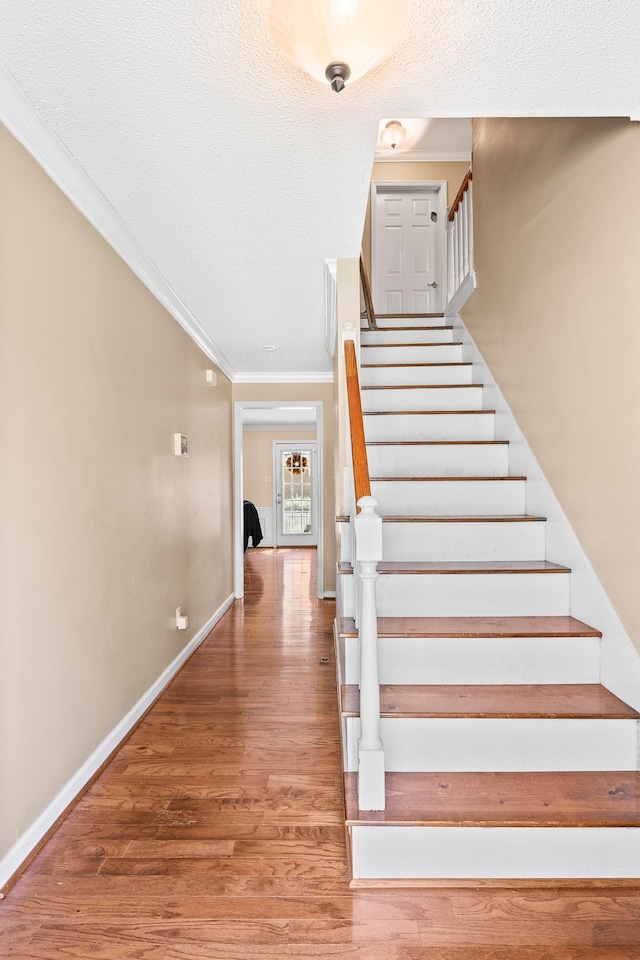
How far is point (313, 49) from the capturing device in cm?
125

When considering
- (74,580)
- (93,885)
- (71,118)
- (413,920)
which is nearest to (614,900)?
(413,920)

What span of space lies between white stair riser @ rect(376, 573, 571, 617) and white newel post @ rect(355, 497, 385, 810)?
0.59m

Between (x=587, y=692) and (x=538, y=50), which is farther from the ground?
(x=538, y=50)

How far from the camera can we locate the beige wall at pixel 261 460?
10180 mm

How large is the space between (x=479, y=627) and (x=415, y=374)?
1.96 metres

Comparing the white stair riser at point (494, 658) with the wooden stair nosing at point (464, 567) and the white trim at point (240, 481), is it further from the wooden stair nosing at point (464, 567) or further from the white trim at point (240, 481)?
the white trim at point (240, 481)

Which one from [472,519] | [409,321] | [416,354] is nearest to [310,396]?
[409,321]

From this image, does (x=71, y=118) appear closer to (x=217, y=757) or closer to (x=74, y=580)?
(x=74, y=580)

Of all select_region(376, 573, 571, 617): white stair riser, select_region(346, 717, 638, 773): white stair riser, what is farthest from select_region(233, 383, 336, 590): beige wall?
select_region(346, 717, 638, 773): white stair riser

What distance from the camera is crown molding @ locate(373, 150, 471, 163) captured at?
17.0ft

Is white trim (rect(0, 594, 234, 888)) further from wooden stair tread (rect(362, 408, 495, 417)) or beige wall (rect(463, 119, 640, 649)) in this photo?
beige wall (rect(463, 119, 640, 649))

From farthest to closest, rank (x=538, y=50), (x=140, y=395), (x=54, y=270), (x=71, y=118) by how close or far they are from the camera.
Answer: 1. (x=140, y=395)
2. (x=54, y=270)
3. (x=71, y=118)
4. (x=538, y=50)

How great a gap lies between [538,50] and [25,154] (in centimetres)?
155

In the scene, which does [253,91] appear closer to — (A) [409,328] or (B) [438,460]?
(B) [438,460]
